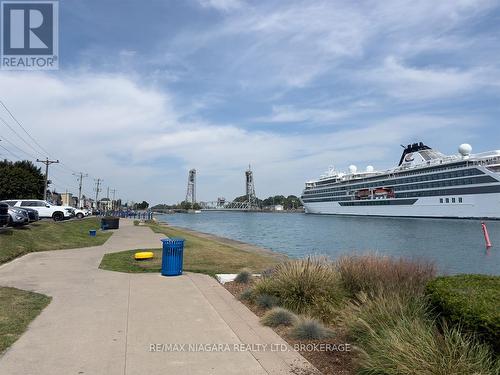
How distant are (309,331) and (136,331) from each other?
2.53 meters

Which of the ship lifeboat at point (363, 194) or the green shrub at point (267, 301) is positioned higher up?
the ship lifeboat at point (363, 194)

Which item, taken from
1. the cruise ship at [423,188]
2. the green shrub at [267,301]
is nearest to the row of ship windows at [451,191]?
the cruise ship at [423,188]

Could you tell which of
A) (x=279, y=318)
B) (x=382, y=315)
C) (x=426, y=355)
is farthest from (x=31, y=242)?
(x=426, y=355)

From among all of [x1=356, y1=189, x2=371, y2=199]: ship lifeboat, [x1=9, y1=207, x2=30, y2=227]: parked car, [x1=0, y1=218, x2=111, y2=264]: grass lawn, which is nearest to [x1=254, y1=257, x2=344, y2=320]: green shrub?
[x1=0, y1=218, x2=111, y2=264]: grass lawn

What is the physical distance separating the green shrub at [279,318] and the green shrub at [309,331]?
0.39 meters

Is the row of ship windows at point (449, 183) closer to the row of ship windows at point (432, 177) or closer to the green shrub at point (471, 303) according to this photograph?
the row of ship windows at point (432, 177)

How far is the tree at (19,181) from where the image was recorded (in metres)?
63.2

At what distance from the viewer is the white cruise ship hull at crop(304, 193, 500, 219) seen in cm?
7519

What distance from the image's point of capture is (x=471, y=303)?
14.8ft

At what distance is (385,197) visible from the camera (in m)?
98.9

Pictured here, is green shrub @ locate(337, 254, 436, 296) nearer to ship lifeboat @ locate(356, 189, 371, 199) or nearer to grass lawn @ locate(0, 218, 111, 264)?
grass lawn @ locate(0, 218, 111, 264)

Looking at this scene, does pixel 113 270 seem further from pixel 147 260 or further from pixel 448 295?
pixel 448 295

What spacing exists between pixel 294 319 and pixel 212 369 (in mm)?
2197

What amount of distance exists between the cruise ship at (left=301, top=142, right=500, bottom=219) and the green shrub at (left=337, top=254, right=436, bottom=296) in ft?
251
